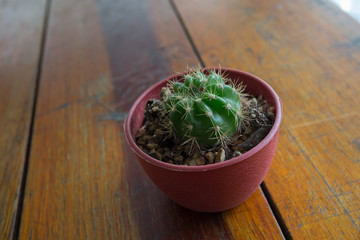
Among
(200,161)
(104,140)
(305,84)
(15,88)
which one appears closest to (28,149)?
(104,140)

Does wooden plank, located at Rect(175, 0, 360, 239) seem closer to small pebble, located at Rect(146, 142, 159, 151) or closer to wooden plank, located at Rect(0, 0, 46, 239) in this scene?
small pebble, located at Rect(146, 142, 159, 151)

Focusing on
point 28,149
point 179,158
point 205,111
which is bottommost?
point 28,149

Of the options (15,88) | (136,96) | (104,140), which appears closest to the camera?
(104,140)

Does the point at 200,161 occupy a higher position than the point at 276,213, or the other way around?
the point at 200,161

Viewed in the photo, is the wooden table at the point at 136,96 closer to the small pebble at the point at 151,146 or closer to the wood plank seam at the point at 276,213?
the wood plank seam at the point at 276,213

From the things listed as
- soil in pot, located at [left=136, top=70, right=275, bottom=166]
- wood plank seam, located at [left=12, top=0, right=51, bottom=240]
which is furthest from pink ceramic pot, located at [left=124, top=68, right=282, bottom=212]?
wood plank seam, located at [left=12, top=0, right=51, bottom=240]

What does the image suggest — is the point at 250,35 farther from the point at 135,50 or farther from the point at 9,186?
the point at 9,186

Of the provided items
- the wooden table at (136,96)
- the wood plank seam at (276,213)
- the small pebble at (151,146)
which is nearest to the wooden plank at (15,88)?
the wooden table at (136,96)

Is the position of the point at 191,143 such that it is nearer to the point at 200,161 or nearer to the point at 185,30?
the point at 200,161

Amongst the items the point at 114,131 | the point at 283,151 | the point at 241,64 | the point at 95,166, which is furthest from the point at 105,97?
the point at 283,151
